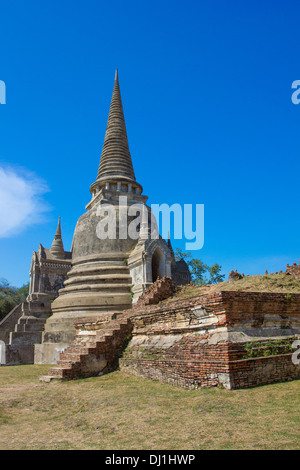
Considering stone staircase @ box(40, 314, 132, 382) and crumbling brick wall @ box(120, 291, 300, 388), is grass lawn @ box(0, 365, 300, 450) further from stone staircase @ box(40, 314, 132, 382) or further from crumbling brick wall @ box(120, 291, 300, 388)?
stone staircase @ box(40, 314, 132, 382)

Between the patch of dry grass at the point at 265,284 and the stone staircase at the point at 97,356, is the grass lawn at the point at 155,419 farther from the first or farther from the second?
the patch of dry grass at the point at 265,284

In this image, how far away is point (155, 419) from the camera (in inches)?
216

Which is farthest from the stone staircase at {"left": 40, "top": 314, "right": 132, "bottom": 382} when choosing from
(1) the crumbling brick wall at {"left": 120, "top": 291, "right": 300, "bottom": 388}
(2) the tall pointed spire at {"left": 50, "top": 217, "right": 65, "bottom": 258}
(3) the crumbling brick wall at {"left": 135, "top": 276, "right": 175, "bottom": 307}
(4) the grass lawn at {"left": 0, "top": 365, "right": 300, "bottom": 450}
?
(2) the tall pointed spire at {"left": 50, "top": 217, "right": 65, "bottom": 258}

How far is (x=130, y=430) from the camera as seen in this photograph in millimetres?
5043

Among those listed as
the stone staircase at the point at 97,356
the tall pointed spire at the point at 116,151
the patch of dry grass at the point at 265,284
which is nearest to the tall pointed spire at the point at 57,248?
the tall pointed spire at the point at 116,151

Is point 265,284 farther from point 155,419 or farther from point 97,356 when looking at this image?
point 155,419

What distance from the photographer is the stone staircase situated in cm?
1063

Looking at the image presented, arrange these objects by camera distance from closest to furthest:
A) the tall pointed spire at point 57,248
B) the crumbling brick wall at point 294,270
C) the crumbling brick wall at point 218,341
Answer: the crumbling brick wall at point 218,341, the crumbling brick wall at point 294,270, the tall pointed spire at point 57,248

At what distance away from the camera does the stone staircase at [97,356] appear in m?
10.6

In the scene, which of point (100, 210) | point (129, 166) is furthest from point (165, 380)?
point (129, 166)

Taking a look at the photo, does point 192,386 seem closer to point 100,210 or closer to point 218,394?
point 218,394

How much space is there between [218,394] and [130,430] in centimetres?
207

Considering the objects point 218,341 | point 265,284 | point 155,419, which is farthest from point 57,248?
point 155,419

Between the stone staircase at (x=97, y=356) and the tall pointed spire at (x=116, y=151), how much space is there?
1525 cm
